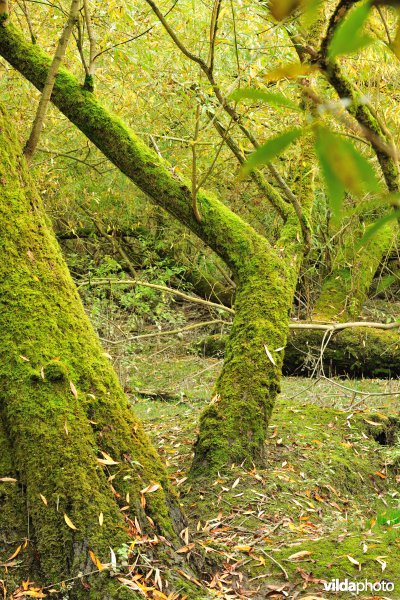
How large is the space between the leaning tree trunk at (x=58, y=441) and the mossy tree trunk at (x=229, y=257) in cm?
131

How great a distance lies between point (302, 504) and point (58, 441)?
6.36 feet

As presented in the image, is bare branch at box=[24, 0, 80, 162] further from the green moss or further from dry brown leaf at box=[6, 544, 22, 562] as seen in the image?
dry brown leaf at box=[6, 544, 22, 562]

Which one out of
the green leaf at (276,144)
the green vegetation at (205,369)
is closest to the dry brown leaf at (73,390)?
the green vegetation at (205,369)

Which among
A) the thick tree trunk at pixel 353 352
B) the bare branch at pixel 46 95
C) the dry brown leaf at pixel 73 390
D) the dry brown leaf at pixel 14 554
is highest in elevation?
the bare branch at pixel 46 95

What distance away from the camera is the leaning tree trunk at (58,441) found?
8.36ft

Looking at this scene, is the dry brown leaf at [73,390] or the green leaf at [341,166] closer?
the green leaf at [341,166]

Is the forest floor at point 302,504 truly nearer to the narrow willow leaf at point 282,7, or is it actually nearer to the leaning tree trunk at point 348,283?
the leaning tree trunk at point 348,283

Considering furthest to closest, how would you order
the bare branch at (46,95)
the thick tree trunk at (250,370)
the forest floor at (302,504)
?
the thick tree trunk at (250,370) → the bare branch at (46,95) → the forest floor at (302,504)

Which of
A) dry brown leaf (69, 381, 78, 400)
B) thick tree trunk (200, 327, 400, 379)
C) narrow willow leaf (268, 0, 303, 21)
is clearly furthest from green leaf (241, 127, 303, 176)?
thick tree trunk (200, 327, 400, 379)

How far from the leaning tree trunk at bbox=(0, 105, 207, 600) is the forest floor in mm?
363

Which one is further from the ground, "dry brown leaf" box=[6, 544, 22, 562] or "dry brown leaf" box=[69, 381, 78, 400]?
"dry brown leaf" box=[69, 381, 78, 400]

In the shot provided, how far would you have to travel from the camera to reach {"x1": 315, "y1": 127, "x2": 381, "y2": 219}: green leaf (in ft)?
2.25

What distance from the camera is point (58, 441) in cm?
268

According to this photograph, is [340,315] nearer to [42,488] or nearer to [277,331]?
[277,331]
